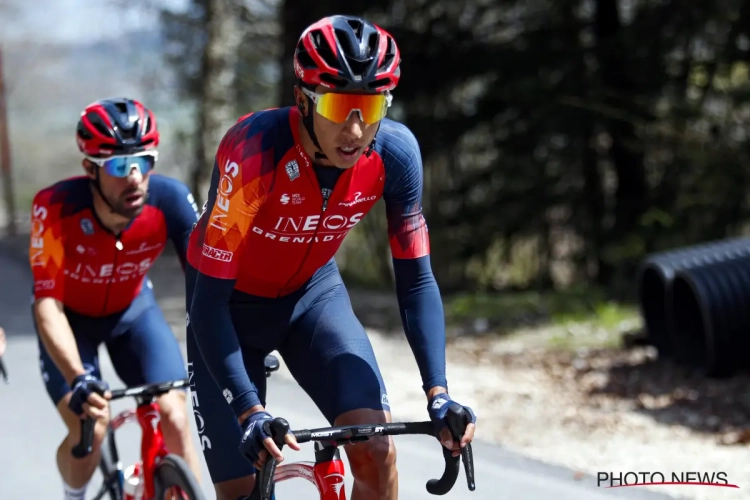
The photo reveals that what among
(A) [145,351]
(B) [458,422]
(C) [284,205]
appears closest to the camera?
(B) [458,422]

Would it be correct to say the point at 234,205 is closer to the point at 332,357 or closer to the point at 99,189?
the point at 332,357

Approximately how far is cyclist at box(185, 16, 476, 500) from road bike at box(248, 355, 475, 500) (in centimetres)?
4

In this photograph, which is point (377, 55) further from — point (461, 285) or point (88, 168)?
point (461, 285)

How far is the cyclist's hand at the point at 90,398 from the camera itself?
4.26 meters

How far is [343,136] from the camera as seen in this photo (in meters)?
3.40

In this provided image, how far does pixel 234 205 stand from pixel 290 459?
3.82m

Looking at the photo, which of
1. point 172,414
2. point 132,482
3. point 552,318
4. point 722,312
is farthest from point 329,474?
point 552,318

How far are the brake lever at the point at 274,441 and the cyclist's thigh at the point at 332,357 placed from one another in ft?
1.58

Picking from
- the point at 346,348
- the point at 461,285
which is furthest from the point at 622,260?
the point at 346,348

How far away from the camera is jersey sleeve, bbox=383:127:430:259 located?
372 cm

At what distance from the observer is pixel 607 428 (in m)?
7.55

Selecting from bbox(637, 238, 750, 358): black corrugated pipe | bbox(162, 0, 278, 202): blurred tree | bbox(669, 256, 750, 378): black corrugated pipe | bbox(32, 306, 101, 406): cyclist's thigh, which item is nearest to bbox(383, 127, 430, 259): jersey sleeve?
bbox(32, 306, 101, 406): cyclist's thigh

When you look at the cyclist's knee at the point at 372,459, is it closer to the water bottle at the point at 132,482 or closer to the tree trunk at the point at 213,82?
the water bottle at the point at 132,482

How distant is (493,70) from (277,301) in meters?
11.0
